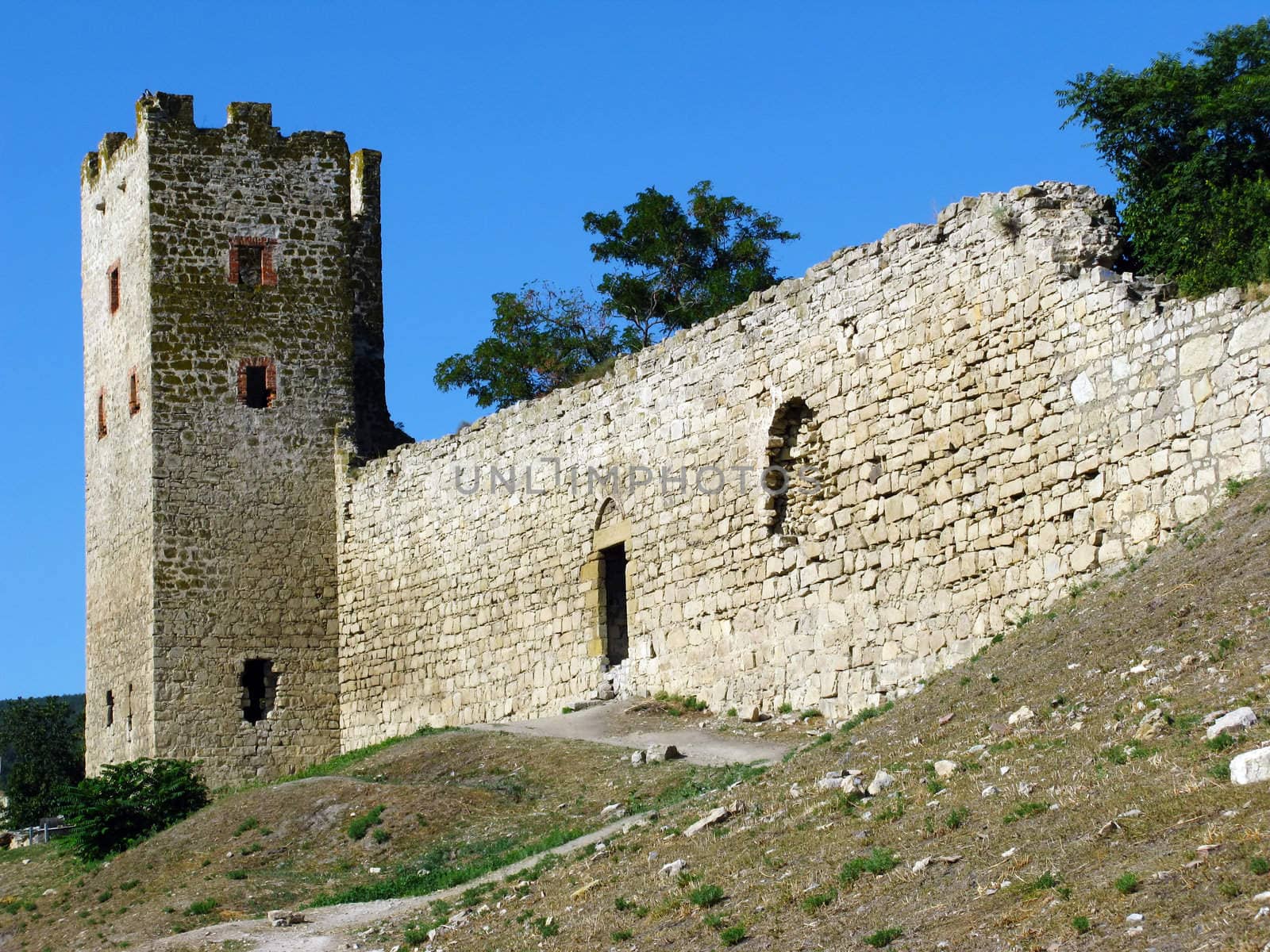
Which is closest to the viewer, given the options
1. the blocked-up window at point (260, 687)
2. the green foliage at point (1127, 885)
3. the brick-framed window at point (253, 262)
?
the green foliage at point (1127, 885)

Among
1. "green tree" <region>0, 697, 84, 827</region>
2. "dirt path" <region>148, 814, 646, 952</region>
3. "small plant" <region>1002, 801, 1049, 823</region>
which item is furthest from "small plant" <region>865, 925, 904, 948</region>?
"green tree" <region>0, 697, 84, 827</region>

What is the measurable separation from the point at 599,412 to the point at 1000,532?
21.2 feet

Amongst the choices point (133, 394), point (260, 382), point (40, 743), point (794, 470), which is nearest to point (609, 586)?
point (794, 470)

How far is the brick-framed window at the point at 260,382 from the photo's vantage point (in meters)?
24.1

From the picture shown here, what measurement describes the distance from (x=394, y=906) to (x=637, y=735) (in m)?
4.95

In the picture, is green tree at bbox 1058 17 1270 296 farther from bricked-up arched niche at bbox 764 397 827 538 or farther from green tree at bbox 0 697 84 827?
green tree at bbox 0 697 84 827

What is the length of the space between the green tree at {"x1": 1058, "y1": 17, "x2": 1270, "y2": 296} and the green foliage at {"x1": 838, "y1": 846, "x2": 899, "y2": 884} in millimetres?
6093

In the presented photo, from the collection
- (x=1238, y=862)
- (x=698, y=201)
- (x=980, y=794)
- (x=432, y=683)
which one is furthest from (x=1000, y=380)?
(x=698, y=201)

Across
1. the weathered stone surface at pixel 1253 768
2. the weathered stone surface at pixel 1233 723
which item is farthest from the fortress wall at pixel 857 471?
the weathered stone surface at pixel 1253 768

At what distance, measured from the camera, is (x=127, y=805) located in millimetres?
18391

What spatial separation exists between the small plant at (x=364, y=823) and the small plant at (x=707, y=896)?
6.27 m

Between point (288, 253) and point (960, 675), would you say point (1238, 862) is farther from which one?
point (288, 253)

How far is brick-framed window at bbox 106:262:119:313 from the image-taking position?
82.0ft

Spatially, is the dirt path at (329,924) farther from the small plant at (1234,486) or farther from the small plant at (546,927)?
the small plant at (1234,486)
